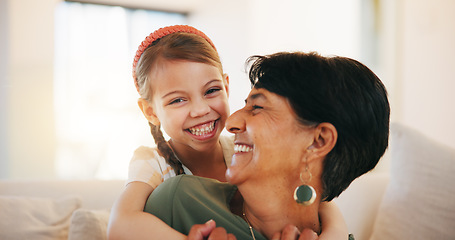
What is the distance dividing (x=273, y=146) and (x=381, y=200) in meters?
1.17

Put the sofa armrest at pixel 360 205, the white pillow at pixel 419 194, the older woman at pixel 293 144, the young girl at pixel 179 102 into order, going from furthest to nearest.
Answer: the sofa armrest at pixel 360 205, the white pillow at pixel 419 194, the young girl at pixel 179 102, the older woman at pixel 293 144

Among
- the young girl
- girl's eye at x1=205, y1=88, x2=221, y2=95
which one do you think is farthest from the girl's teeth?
girl's eye at x1=205, y1=88, x2=221, y2=95

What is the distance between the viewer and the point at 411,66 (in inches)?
186

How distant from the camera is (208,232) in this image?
43.9 inches

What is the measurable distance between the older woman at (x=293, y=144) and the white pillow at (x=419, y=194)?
0.79 meters

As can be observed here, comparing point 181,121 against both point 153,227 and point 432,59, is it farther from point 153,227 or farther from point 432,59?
point 432,59

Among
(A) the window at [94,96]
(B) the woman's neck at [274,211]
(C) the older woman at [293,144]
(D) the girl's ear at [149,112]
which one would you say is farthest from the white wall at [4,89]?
(B) the woman's neck at [274,211]

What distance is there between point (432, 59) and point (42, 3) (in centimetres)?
396

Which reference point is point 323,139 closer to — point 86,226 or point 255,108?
point 255,108

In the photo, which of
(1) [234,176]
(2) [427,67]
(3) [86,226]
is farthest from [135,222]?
(2) [427,67]

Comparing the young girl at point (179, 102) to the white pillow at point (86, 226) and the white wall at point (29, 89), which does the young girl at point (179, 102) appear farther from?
the white wall at point (29, 89)

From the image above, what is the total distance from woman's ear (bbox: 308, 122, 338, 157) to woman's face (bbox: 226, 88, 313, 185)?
0.02 metres

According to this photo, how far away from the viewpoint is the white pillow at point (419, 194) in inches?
74.0

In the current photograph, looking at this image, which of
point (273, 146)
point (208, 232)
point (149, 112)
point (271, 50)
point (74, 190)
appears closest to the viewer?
point (208, 232)
